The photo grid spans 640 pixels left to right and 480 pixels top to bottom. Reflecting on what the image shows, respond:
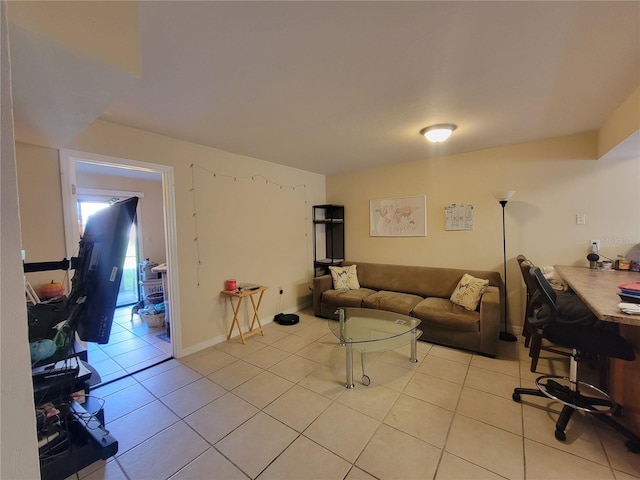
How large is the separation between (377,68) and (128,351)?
149 inches

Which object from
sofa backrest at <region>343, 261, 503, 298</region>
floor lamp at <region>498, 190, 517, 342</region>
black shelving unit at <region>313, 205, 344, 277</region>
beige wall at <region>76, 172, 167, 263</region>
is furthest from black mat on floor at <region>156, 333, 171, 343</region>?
floor lamp at <region>498, 190, 517, 342</region>

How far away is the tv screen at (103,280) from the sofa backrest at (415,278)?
3480mm

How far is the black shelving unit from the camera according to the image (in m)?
4.82

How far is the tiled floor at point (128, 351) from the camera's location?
8.95 ft

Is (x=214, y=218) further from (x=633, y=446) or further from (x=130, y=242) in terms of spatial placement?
(x=633, y=446)

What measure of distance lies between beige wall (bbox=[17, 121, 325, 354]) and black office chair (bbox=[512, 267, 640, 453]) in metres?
3.07

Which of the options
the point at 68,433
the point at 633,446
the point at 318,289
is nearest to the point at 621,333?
the point at 633,446

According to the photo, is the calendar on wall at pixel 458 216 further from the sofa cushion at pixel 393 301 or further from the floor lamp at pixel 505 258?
the sofa cushion at pixel 393 301

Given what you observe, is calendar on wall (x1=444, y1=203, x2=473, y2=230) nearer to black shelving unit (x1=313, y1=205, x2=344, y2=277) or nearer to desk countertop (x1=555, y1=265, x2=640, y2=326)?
desk countertop (x1=555, y1=265, x2=640, y2=326)

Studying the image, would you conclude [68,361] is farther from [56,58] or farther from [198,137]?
[198,137]

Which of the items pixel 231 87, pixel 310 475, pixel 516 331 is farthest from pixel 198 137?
pixel 516 331

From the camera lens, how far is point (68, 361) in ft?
5.01

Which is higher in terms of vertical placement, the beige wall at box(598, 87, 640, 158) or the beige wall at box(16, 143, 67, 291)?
the beige wall at box(598, 87, 640, 158)

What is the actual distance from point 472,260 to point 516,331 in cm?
100
